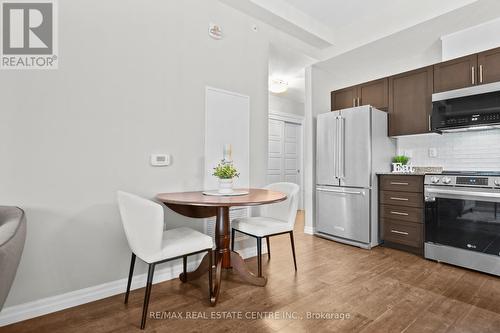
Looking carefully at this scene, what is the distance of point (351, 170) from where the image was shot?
11.6ft

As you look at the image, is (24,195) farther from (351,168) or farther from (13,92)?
(351,168)

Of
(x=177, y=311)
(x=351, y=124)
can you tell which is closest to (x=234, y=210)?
(x=177, y=311)

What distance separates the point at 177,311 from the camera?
6.29 ft

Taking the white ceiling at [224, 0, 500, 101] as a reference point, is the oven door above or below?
below

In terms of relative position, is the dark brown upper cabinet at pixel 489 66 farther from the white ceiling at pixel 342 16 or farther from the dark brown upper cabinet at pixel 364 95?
the dark brown upper cabinet at pixel 364 95

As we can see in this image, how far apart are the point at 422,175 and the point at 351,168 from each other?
0.81m

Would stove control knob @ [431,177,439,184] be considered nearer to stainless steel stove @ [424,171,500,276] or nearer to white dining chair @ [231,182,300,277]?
stainless steel stove @ [424,171,500,276]

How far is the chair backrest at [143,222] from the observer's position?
1.71 meters

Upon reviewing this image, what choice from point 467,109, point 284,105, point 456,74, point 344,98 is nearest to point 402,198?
point 467,109

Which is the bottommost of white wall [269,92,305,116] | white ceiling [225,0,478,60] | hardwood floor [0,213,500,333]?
hardwood floor [0,213,500,333]

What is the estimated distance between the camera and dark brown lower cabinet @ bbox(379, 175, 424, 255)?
311 centimetres

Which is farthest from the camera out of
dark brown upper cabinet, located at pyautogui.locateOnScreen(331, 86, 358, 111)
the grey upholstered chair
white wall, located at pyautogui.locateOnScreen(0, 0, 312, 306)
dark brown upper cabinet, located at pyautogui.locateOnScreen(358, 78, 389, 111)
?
dark brown upper cabinet, located at pyautogui.locateOnScreen(331, 86, 358, 111)

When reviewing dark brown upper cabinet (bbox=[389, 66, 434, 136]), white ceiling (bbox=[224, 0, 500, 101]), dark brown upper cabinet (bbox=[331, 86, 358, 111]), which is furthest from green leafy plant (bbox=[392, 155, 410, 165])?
white ceiling (bbox=[224, 0, 500, 101])

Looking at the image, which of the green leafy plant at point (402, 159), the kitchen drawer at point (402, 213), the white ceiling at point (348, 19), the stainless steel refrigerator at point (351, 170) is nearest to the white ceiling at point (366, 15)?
the white ceiling at point (348, 19)
